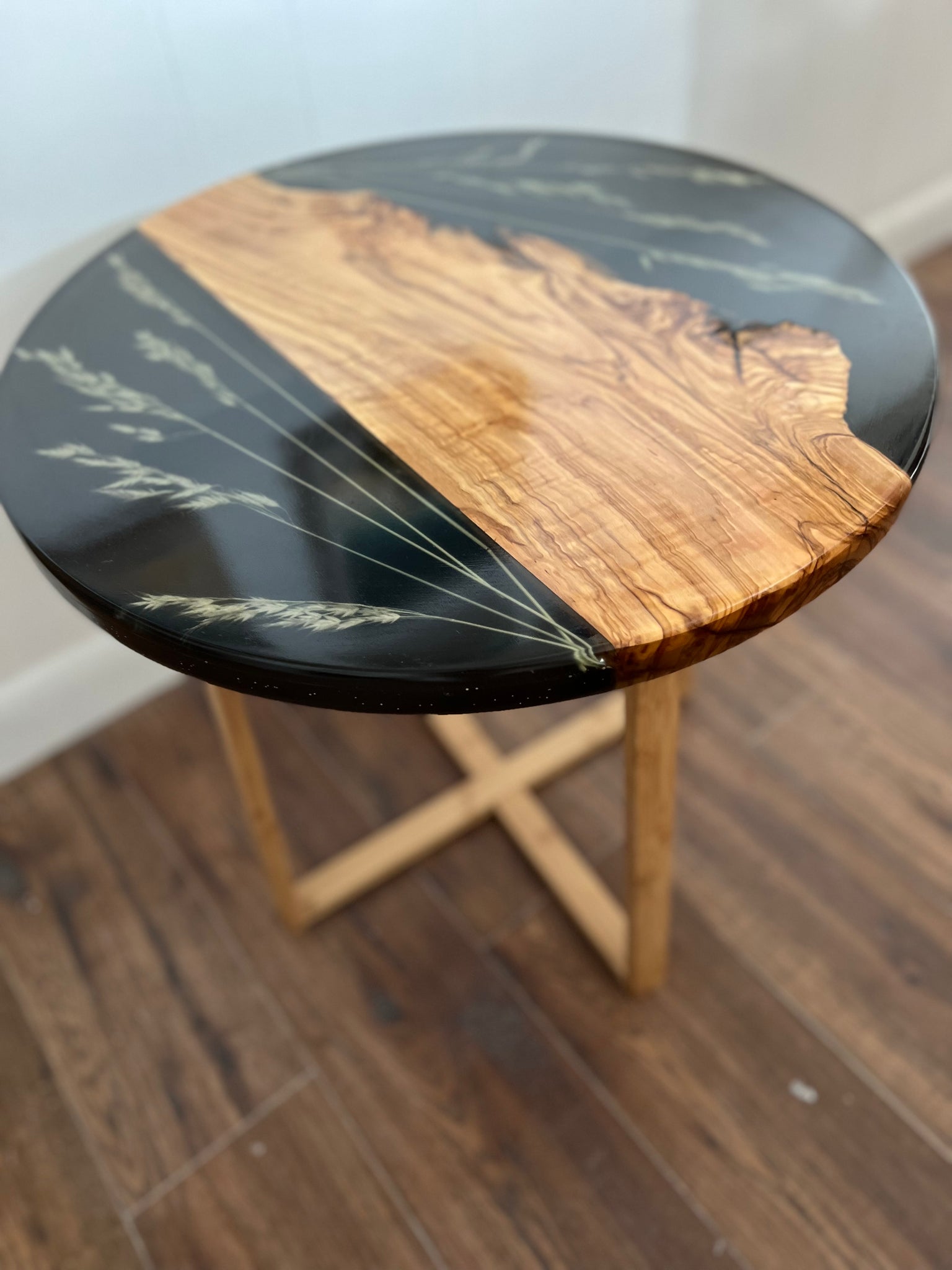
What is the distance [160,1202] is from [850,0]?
6.06ft

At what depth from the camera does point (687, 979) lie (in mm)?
1094

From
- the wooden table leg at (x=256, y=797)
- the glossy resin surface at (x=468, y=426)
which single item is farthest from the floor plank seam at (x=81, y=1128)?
the glossy resin surface at (x=468, y=426)

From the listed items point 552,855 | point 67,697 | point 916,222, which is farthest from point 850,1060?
point 916,222

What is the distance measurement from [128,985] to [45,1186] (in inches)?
7.9

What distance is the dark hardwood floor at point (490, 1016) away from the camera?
3.12 ft

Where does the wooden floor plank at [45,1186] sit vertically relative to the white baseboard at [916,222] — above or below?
below

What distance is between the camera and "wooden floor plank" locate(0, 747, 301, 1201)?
3.40ft

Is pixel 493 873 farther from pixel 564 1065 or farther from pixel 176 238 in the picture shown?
pixel 176 238

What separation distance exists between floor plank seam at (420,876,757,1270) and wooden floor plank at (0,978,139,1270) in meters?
0.43

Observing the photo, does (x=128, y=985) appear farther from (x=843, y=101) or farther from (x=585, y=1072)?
(x=843, y=101)

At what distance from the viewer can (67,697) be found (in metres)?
1.36

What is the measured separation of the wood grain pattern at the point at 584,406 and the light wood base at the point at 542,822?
0.53 feet

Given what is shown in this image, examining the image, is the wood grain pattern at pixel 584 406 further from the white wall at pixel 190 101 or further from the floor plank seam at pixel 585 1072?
the floor plank seam at pixel 585 1072

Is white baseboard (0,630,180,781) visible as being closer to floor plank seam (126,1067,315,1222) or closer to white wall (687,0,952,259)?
floor plank seam (126,1067,315,1222)
